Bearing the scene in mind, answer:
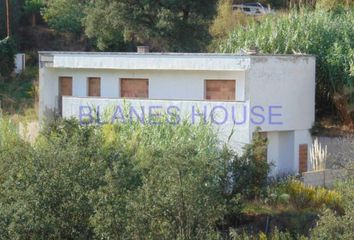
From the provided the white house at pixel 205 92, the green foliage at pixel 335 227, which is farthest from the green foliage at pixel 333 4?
the green foliage at pixel 335 227

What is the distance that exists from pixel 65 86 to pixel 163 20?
10.1m

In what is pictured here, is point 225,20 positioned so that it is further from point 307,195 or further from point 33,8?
point 307,195

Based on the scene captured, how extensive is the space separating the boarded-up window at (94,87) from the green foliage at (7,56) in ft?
60.0

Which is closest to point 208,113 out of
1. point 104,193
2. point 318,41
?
point 318,41

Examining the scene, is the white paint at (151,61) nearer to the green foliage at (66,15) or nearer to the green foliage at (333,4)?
the green foliage at (333,4)

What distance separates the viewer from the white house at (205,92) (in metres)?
25.8

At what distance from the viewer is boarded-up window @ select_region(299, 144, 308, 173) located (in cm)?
2821

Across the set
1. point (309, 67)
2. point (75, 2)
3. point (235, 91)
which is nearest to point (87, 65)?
point (235, 91)

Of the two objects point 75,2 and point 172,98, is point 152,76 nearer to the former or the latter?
point 172,98

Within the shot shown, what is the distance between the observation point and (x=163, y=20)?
38875 mm

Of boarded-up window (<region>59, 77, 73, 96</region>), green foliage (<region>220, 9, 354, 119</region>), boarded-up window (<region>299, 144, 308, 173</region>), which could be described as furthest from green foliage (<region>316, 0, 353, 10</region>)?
boarded-up window (<region>59, 77, 73, 96</region>)

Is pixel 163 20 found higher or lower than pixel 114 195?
higher

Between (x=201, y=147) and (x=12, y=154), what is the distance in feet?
23.3

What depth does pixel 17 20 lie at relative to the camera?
53656mm
